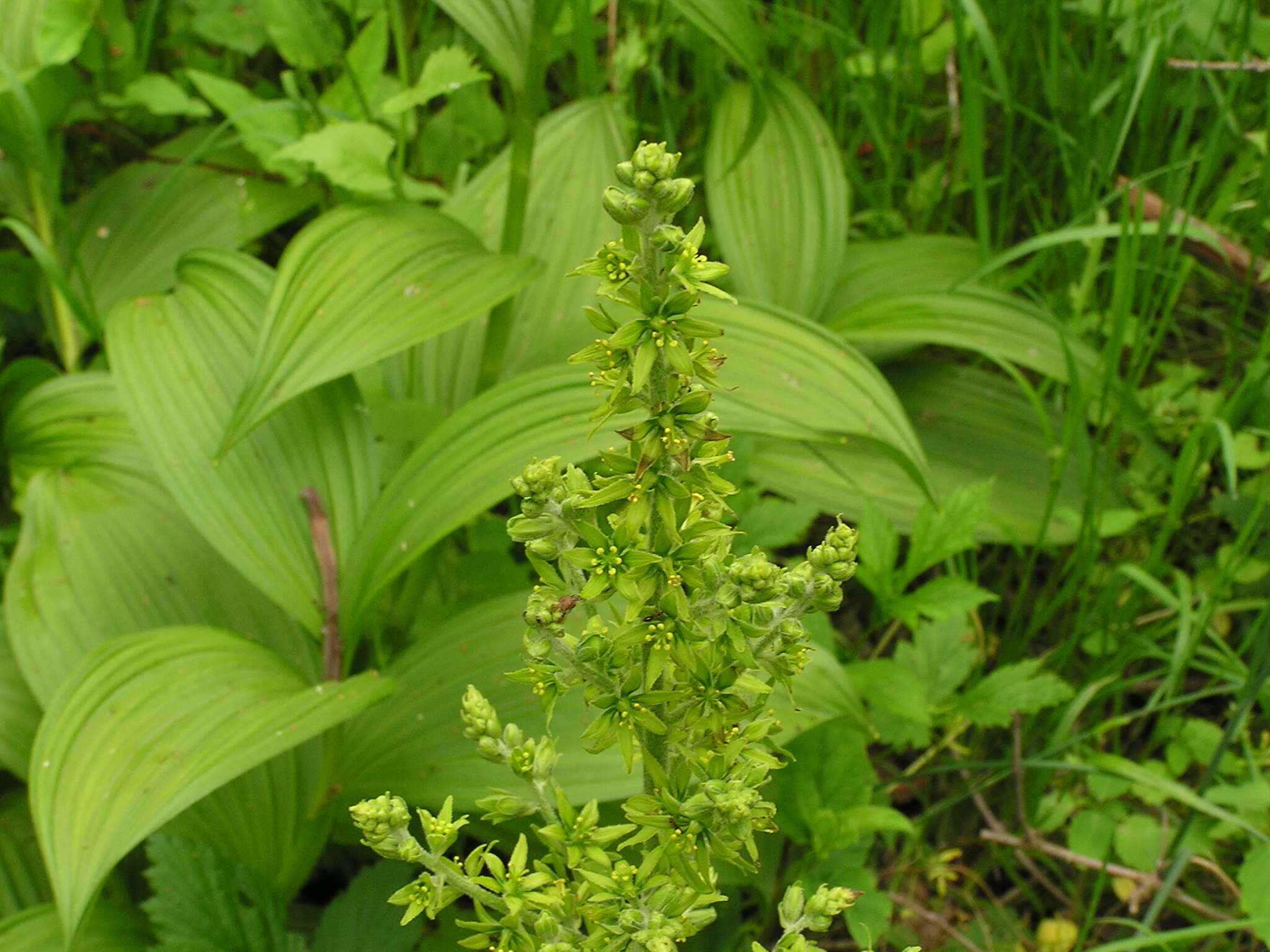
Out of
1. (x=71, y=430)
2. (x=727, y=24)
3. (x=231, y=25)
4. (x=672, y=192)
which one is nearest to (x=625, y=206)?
(x=672, y=192)

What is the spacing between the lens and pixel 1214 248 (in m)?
2.32

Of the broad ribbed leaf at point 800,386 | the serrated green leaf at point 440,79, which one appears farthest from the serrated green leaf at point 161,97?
the broad ribbed leaf at point 800,386

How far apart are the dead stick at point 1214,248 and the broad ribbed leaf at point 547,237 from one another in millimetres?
1089

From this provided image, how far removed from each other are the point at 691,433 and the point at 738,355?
1068 millimetres

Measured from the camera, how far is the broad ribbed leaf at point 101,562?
6.01ft

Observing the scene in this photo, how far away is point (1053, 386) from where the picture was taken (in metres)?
2.64

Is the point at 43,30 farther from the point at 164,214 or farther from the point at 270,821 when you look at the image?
the point at 270,821

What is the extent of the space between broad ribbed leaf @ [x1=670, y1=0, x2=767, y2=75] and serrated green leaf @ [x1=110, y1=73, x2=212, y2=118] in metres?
1.37

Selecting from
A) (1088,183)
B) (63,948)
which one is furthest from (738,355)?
(63,948)

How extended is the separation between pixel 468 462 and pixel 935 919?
3.57ft

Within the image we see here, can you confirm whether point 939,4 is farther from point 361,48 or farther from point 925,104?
point 361,48

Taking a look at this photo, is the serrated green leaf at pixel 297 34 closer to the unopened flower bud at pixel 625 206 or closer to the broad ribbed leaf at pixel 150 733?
the broad ribbed leaf at pixel 150 733

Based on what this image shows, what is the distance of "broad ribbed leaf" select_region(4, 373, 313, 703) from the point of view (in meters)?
1.83

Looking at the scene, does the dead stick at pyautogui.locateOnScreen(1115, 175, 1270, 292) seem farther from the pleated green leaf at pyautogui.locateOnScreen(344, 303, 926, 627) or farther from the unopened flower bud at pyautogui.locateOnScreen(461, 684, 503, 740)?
the unopened flower bud at pyautogui.locateOnScreen(461, 684, 503, 740)
